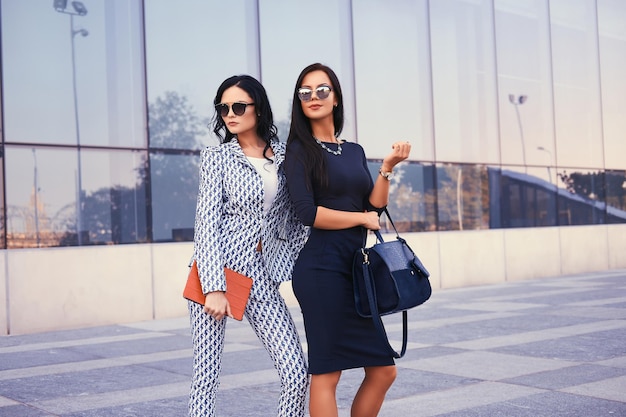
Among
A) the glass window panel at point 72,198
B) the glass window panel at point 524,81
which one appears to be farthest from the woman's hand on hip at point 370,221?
the glass window panel at point 524,81

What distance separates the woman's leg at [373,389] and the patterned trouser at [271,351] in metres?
0.26

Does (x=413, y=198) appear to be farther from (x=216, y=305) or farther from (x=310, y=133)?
(x=216, y=305)

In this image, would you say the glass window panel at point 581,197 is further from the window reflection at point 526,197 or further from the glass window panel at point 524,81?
the glass window panel at point 524,81

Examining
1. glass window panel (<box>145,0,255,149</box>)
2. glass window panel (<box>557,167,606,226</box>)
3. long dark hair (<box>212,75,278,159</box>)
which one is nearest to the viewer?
long dark hair (<box>212,75,278,159</box>)

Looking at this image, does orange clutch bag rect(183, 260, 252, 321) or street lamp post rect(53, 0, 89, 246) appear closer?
orange clutch bag rect(183, 260, 252, 321)

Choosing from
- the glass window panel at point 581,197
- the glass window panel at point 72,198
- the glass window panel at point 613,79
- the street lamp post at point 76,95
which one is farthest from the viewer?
the glass window panel at point 613,79

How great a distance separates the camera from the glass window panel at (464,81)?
1614 centimetres

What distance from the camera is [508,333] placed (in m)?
8.47

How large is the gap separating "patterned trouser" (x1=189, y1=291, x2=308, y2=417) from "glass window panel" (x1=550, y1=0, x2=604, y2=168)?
16.0m

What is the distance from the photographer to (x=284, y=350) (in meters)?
3.45

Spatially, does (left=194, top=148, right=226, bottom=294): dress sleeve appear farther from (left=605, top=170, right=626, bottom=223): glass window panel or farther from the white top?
(left=605, top=170, right=626, bottom=223): glass window panel

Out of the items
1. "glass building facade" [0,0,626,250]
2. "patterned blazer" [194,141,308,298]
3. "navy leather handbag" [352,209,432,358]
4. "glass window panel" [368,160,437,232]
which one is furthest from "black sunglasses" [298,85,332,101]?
"glass window panel" [368,160,437,232]

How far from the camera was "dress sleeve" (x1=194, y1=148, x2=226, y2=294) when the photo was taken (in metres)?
3.40

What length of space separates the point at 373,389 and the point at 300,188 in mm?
931
